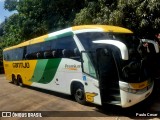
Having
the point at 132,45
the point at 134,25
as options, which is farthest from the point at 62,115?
the point at 134,25

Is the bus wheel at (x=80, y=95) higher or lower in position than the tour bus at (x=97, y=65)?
lower

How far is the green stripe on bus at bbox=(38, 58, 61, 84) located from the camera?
42.6 ft

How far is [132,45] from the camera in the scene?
33.1 ft

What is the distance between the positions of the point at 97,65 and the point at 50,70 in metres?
4.39

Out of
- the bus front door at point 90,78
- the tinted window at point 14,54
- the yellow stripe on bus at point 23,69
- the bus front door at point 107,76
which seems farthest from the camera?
the tinted window at point 14,54

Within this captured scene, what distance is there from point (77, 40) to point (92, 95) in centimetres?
242

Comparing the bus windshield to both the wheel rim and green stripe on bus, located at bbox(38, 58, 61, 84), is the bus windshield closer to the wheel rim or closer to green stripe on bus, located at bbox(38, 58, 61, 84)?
the wheel rim

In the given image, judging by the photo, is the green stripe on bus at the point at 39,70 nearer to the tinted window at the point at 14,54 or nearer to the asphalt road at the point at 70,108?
the asphalt road at the point at 70,108

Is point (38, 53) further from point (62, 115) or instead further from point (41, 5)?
point (41, 5)

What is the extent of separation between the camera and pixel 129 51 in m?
9.75

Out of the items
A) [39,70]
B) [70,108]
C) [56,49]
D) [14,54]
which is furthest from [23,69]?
[70,108]

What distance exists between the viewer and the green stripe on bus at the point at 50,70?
12984 millimetres

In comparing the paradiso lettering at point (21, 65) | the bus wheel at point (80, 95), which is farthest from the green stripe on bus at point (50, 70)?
the paradiso lettering at point (21, 65)

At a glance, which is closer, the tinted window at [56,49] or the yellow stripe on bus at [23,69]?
the tinted window at [56,49]
